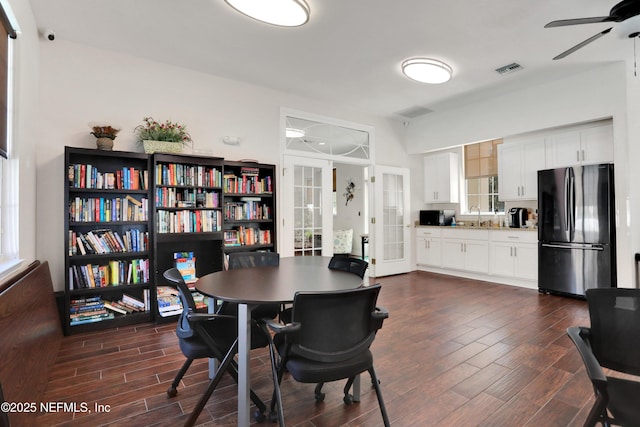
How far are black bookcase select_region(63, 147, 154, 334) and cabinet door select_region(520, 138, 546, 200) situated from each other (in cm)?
545

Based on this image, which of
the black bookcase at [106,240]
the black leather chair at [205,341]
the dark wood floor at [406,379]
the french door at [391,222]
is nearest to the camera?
the black leather chair at [205,341]

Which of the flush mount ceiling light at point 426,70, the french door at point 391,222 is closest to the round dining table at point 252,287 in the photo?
the flush mount ceiling light at point 426,70

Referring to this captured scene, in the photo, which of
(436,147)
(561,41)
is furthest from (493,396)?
(436,147)

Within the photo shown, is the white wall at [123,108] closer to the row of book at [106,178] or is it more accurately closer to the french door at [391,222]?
the row of book at [106,178]

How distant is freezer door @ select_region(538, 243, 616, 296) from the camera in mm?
4191

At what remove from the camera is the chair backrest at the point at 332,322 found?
1.48 m

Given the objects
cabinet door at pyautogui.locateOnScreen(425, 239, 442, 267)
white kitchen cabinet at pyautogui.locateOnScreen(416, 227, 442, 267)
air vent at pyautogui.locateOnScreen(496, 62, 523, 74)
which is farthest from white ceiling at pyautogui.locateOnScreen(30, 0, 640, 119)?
cabinet door at pyautogui.locateOnScreen(425, 239, 442, 267)

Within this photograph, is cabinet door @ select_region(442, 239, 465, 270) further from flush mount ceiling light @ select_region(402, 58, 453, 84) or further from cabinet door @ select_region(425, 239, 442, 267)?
flush mount ceiling light @ select_region(402, 58, 453, 84)

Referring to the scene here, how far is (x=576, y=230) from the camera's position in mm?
4430

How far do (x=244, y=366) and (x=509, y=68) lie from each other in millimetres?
4565

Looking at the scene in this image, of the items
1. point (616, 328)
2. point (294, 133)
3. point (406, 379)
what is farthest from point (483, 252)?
point (616, 328)

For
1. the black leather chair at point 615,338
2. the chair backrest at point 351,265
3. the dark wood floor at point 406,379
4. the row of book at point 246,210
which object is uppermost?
the row of book at point 246,210

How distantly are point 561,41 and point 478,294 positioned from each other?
329 cm

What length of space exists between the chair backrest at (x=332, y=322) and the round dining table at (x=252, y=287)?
173mm
